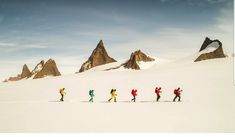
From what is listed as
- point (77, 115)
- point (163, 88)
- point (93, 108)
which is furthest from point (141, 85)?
point (77, 115)

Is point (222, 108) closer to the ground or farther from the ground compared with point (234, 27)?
closer to the ground

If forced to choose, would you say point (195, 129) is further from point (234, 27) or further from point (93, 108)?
point (234, 27)

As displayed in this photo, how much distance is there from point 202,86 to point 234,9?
5.84 meters

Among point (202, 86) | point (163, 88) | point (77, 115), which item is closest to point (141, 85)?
Result: point (163, 88)

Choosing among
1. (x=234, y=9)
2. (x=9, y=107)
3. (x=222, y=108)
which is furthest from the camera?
(x=234, y=9)
